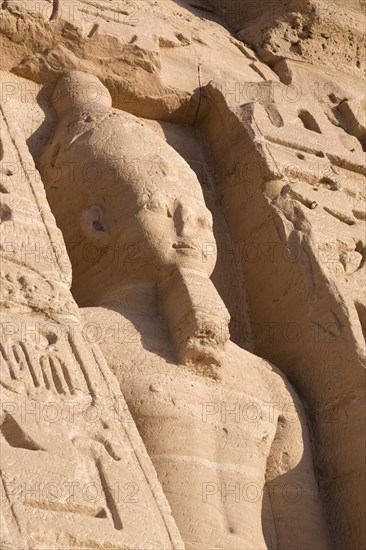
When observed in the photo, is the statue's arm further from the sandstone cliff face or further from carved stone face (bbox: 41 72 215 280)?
carved stone face (bbox: 41 72 215 280)

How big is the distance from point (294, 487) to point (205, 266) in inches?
35.0

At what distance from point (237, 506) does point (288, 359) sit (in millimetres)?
988

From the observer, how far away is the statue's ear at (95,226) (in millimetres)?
5074

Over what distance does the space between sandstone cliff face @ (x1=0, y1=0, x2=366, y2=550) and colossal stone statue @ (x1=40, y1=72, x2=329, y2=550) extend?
1cm

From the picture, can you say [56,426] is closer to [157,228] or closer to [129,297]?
[129,297]

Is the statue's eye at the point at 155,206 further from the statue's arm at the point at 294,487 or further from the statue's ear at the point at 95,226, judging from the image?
the statue's arm at the point at 294,487

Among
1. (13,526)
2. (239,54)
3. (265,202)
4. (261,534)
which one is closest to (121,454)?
(13,526)

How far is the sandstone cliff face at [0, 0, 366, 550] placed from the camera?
386 cm

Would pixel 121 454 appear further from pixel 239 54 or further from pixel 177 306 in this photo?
pixel 239 54

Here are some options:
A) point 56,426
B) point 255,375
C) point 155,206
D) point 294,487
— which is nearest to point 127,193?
point 155,206

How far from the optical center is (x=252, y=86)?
620cm

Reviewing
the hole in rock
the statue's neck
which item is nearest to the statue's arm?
the statue's neck

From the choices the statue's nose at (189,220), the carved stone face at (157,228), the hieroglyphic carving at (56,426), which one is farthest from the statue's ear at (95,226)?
the hieroglyphic carving at (56,426)

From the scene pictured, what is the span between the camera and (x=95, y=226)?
5.11 m
